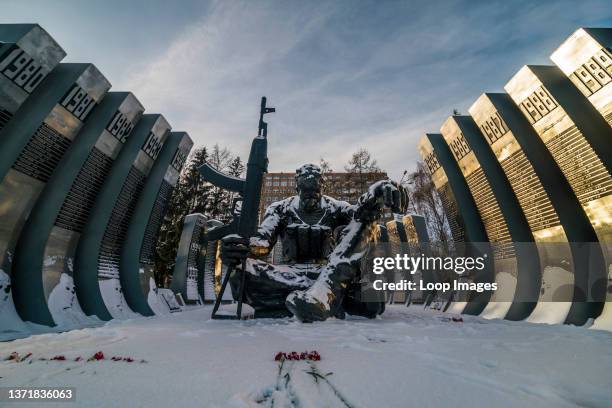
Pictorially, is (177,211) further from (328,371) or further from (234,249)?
(328,371)

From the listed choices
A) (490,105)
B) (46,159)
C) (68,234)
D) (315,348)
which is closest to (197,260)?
(68,234)

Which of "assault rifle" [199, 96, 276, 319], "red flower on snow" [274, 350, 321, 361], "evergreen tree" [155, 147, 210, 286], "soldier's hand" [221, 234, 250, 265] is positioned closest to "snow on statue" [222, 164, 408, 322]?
"soldier's hand" [221, 234, 250, 265]

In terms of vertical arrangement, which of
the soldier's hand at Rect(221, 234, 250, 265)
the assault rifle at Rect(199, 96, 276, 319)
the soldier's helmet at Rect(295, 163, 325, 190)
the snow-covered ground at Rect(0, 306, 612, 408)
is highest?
the soldier's helmet at Rect(295, 163, 325, 190)

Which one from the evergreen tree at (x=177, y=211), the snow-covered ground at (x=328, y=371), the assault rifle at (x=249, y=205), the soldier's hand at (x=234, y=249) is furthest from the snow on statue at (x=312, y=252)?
the evergreen tree at (x=177, y=211)

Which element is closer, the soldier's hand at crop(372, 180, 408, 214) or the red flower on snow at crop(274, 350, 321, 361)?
the red flower on snow at crop(274, 350, 321, 361)

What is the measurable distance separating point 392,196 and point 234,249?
6.60ft

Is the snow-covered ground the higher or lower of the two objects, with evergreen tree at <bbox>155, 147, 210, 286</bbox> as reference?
lower

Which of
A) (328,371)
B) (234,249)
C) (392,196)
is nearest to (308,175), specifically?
(392,196)

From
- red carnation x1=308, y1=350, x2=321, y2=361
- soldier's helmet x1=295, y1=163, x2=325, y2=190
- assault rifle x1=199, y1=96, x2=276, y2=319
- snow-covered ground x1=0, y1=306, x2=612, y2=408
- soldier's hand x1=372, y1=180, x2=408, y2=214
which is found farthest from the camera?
soldier's helmet x1=295, y1=163, x2=325, y2=190

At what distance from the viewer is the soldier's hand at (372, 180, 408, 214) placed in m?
3.31

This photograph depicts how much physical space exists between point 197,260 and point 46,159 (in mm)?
4546

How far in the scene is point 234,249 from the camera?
3.38m

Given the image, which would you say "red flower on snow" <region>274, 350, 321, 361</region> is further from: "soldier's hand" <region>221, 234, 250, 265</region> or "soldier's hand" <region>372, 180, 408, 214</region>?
"soldier's hand" <region>372, 180, 408, 214</region>

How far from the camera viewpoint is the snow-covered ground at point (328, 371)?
0.99m
